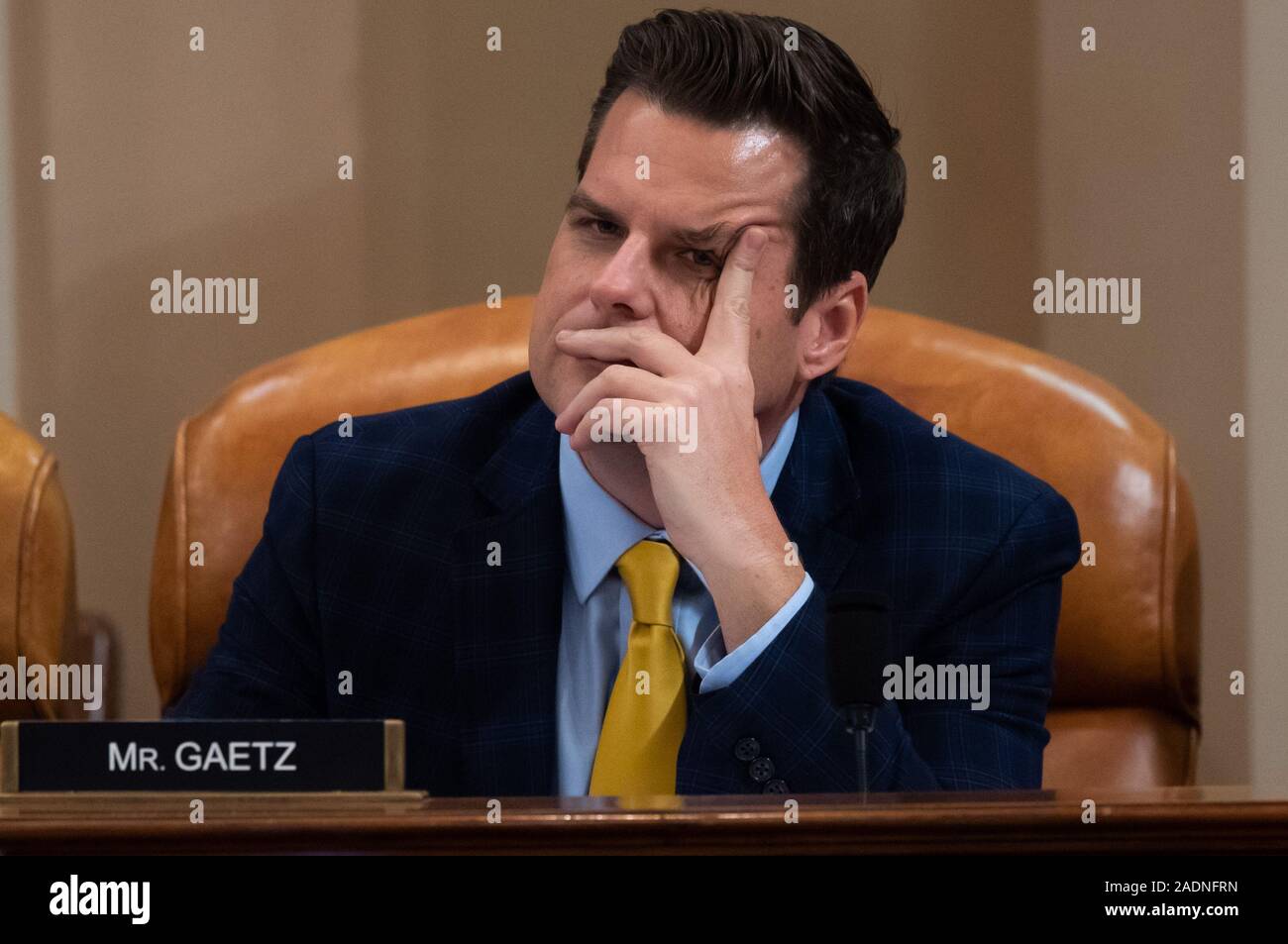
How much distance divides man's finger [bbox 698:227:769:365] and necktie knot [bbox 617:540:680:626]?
0.22 m

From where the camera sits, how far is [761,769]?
1465 millimetres

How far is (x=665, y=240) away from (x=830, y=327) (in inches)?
11.1

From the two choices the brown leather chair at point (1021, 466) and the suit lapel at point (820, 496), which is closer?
the suit lapel at point (820, 496)

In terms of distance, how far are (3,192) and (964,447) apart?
62.3 inches

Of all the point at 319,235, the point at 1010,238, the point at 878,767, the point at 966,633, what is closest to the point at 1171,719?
the point at 966,633

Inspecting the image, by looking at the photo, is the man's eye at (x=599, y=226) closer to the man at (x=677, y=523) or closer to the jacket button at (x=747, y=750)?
the man at (x=677, y=523)

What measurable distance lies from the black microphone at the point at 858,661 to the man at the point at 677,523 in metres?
0.30

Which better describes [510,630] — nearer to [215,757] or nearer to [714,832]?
[215,757]

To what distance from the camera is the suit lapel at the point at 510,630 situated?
1.61 meters

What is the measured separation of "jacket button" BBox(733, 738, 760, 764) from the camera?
4.81ft

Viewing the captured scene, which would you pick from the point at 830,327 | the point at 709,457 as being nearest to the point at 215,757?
the point at 709,457

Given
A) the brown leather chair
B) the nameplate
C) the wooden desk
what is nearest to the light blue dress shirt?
the brown leather chair

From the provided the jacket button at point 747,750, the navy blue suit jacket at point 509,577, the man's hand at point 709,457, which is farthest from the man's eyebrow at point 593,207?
the jacket button at point 747,750
